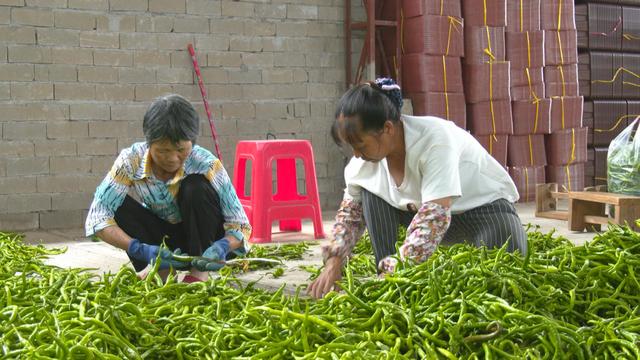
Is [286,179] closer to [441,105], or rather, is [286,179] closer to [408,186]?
[441,105]

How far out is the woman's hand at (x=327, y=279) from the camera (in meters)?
2.74

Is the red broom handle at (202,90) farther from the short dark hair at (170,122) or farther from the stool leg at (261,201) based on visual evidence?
the short dark hair at (170,122)

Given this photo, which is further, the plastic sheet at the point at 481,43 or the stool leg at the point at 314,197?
the plastic sheet at the point at 481,43

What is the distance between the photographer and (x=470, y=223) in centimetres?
316

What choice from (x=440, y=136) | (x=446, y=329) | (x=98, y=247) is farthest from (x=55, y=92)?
(x=446, y=329)

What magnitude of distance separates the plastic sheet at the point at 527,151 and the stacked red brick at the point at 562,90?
0.16 m

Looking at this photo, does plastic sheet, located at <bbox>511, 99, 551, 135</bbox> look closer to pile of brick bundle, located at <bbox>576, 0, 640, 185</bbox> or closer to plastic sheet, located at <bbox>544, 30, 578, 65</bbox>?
plastic sheet, located at <bbox>544, 30, 578, 65</bbox>

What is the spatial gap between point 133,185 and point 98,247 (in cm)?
197

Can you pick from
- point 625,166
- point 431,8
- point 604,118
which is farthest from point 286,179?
point 604,118

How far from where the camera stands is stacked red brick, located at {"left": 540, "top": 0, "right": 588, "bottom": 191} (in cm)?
817

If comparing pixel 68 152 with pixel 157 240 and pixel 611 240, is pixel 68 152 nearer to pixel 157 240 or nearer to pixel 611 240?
pixel 157 240

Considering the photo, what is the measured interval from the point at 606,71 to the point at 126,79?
491 cm

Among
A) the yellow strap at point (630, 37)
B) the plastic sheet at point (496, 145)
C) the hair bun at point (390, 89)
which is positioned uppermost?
the yellow strap at point (630, 37)

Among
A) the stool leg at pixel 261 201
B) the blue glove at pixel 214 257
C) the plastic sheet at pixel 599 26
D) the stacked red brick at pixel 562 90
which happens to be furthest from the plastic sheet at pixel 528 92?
the blue glove at pixel 214 257
